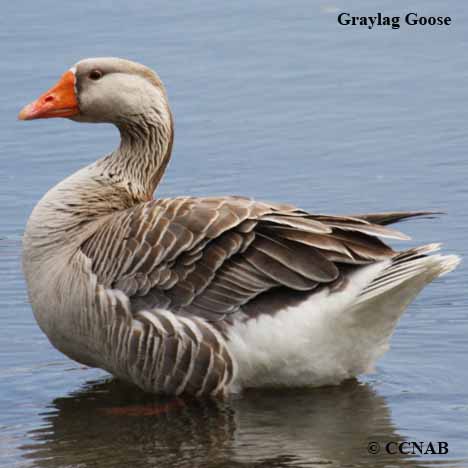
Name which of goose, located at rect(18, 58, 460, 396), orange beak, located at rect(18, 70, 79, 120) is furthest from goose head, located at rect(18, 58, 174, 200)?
goose, located at rect(18, 58, 460, 396)

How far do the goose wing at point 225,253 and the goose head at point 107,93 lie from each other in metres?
0.87

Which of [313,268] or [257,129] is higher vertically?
[257,129]

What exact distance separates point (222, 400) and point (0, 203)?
10.2 feet

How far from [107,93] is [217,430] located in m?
2.05

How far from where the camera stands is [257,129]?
10.6 meters

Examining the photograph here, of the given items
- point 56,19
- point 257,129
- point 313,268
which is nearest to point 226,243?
point 313,268

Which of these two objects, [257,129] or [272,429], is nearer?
[272,429]

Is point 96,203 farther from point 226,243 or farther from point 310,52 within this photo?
point 310,52

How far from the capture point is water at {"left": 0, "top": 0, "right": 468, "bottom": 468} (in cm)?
649

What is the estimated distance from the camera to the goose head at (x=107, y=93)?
7.57 meters

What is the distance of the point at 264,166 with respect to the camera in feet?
32.7

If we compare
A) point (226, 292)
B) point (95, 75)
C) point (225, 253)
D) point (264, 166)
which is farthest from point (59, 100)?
point (264, 166)

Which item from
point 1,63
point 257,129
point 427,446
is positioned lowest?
point 427,446

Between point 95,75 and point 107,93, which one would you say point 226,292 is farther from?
point 95,75
